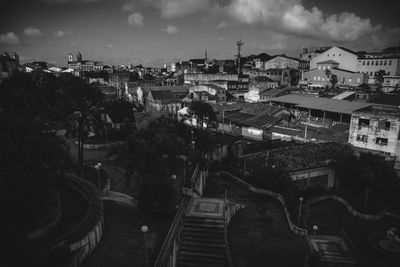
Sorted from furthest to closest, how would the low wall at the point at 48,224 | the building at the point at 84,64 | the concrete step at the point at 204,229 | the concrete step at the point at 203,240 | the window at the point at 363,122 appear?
the building at the point at 84,64 → the window at the point at 363,122 → the concrete step at the point at 204,229 → the concrete step at the point at 203,240 → the low wall at the point at 48,224

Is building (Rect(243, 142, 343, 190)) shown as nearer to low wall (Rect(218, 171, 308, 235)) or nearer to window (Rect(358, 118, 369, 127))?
low wall (Rect(218, 171, 308, 235))

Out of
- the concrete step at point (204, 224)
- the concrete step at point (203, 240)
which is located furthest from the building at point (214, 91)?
the concrete step at point (203, 240)

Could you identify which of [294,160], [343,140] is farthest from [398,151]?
[294,160]

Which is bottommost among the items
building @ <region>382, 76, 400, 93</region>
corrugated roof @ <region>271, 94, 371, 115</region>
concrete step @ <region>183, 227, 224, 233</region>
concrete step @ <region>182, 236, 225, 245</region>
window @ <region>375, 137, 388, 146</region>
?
concrete step @ <region>182, 236, 225, 245</region>

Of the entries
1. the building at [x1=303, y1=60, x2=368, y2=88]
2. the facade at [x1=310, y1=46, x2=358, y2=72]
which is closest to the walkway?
the building at [x1=303, y1=60, x2=368, y2=88]

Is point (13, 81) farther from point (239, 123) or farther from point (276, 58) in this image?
point (276, 58)

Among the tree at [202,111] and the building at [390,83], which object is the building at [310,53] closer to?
the building at [390,83]
